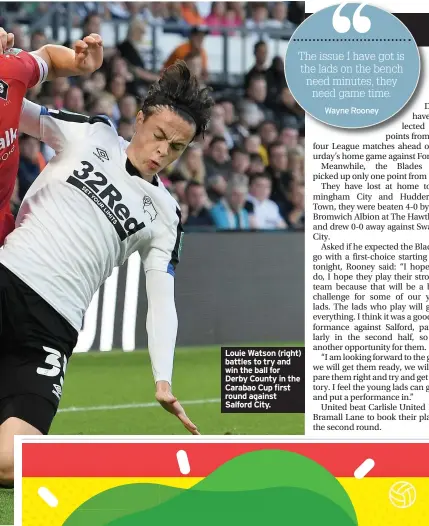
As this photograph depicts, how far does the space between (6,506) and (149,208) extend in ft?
3.99

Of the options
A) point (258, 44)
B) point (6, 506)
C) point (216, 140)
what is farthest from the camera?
point (258, 44)

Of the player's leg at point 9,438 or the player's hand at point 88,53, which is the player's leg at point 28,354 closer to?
the player's leg at point 9,438

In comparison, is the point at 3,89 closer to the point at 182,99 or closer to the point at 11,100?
the point at 11,100

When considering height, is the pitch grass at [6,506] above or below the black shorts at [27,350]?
below

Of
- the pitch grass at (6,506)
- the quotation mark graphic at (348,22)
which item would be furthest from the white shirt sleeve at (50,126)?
the pitch grass at (6,506)

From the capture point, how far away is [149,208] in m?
4.19

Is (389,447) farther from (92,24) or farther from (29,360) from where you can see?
(92,24)

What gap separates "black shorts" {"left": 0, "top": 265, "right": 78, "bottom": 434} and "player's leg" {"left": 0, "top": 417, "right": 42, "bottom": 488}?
0.18ft

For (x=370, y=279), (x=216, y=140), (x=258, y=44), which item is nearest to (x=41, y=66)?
(x=370, y=279)

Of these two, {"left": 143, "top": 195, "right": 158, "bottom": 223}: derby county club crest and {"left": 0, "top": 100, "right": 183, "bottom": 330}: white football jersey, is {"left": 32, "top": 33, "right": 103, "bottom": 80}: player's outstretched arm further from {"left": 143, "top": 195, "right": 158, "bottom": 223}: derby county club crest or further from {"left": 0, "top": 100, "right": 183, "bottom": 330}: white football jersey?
{"left": 143, "top": 195, "right": 158, "bottom": 223}: derby county club crest

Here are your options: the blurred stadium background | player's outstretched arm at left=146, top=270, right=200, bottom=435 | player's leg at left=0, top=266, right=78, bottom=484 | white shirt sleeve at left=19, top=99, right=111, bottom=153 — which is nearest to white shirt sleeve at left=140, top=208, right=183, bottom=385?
player's outstretched arm at left=146, top=270, right=200, bottom=435

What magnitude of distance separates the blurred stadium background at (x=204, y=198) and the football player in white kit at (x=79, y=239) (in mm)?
2277

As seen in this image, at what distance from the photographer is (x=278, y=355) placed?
452 cm

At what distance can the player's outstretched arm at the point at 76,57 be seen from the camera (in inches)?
156
